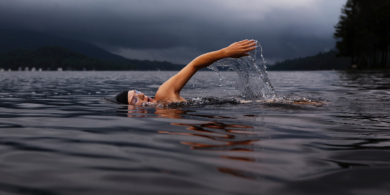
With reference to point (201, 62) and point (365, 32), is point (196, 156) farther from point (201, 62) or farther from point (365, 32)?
point (365, 32)

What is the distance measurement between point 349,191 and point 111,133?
3.11m

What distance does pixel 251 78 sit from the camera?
28.9 feet

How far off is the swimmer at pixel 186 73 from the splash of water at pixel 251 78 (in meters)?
1.14

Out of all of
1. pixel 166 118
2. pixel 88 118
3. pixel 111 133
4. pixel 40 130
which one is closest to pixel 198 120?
pixel 166 118

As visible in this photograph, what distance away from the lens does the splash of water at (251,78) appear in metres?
8.22

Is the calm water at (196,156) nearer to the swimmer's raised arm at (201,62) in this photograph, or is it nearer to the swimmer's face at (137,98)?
the swimmer's raised arm at (201,62)

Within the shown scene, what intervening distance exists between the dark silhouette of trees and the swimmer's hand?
6048 centimetres

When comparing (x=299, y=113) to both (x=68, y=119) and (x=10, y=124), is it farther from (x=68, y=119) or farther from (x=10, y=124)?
(x=10, y=124)

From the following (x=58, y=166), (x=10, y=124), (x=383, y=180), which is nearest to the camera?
(x=383, y=180)

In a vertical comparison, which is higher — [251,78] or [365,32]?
[365,32]

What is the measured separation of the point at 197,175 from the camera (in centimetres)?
245

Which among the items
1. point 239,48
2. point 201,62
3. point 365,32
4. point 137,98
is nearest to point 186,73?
point 201,62

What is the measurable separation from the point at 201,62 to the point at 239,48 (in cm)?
91

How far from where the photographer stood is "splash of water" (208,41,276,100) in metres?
8.22
